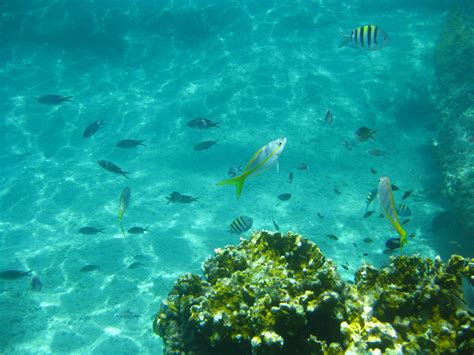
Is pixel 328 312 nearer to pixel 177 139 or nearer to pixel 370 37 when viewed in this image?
pixel 370 37

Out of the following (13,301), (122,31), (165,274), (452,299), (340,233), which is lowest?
(340,233)

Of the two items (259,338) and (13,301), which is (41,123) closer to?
(13,301)

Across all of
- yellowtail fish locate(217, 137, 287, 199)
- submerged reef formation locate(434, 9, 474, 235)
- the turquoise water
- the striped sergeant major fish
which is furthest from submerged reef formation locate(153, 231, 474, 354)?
submerged reef formation locate(434, 9, 474, 235)

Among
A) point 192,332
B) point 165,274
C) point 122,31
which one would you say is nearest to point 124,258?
point 165,274

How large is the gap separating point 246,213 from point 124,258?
159 inches

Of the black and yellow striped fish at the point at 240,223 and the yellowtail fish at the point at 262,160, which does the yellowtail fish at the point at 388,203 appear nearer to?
the yellowtail fish at the point at 262,160

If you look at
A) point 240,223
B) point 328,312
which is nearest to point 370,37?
point 240,223

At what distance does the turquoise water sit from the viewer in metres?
9.27

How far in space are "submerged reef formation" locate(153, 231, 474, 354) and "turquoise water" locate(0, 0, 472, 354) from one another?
4.64m

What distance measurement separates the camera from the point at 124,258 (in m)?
9.88

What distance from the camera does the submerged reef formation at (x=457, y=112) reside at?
1099 centimetres

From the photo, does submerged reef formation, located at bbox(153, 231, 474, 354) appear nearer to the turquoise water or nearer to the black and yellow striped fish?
the black and yellow striped fish

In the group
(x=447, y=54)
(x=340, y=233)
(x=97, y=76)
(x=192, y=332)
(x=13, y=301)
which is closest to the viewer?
(x=192, y=332)

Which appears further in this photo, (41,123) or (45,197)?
(41,123)
